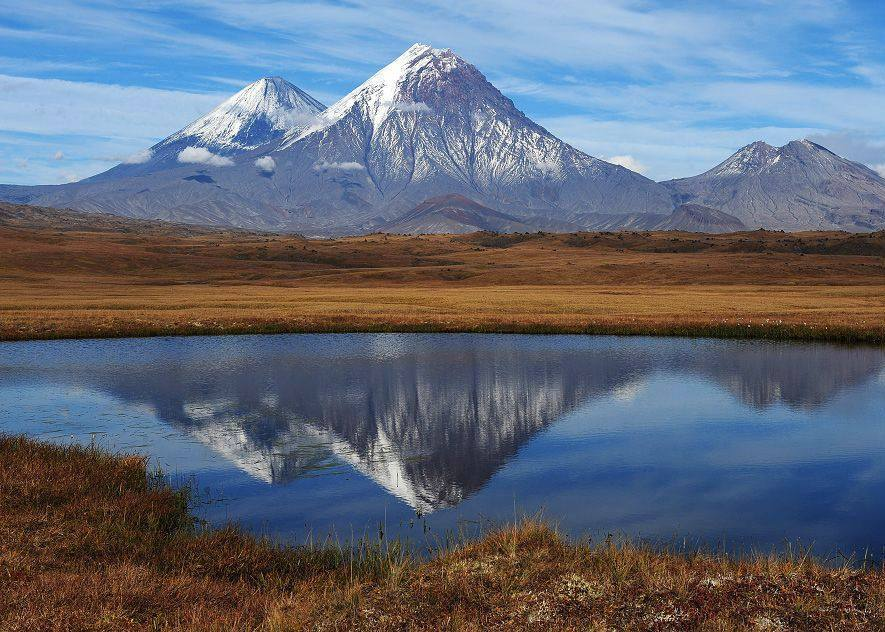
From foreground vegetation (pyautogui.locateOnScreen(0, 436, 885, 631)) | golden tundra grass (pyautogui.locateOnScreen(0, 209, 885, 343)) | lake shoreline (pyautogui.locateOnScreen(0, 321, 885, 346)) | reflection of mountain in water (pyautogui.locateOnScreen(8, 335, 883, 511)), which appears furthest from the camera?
golden tundra grass (pyautogui.locateOnScreen(0, 209, 885, 343))

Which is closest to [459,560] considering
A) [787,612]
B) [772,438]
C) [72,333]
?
[787,612]

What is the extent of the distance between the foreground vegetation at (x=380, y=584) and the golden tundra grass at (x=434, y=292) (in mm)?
48809

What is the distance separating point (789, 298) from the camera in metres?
94.6

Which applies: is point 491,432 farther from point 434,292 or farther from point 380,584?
point 434,292

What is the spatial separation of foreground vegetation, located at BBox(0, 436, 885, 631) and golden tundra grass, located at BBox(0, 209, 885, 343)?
48809mm

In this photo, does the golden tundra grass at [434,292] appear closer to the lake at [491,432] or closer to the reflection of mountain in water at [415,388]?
the reflection of mountain in water at [415,388]

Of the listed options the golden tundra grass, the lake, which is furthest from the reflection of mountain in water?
the golden tundra grass

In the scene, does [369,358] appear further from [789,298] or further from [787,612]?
[789,298]

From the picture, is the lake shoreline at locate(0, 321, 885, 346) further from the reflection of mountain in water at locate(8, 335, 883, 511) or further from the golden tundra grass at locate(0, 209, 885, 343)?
the reflection of mountain in water at locate(8, 335, 883, 511)

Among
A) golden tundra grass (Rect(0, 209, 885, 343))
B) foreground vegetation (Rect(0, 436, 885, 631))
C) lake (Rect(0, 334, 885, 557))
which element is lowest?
lake (Rect(0, 334, 885, 557))

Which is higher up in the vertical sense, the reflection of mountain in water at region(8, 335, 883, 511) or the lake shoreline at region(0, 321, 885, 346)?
the lake shoreline at region(0, 321, 885, 346)

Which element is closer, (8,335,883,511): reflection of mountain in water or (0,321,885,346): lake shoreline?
(8,335,883,511): reflection of mountain in water

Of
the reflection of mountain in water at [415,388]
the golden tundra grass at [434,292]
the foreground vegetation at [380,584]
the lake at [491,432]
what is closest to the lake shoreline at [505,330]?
the golden tundra grass at [434,292]

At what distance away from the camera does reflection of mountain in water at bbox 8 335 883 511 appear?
27.3 metres
